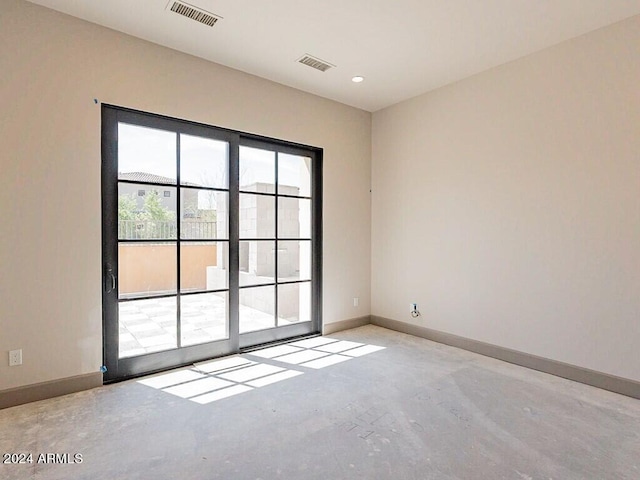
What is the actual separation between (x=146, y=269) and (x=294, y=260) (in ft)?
5.63

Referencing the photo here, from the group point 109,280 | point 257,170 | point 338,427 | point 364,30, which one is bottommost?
point 338,427

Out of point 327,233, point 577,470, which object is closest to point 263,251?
point 327,233

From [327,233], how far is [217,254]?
1.50 metres

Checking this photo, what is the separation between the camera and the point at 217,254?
366 centimetres

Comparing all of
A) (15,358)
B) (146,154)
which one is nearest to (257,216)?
(146,154)

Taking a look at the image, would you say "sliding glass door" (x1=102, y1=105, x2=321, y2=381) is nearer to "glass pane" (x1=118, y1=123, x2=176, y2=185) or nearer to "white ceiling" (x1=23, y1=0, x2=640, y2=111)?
"glass pane" (x1=118, y1=123, x2=176, y2=185)

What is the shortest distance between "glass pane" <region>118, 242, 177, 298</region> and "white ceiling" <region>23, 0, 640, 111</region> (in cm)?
190

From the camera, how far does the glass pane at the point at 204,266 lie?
3.43 m

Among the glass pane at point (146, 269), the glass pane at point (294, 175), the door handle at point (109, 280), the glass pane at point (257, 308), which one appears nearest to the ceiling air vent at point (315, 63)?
the glass pane at point (294, 175)

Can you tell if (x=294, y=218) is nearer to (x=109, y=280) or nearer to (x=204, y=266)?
(x=204, y=266)

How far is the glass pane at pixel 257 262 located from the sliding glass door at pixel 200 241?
1 cm

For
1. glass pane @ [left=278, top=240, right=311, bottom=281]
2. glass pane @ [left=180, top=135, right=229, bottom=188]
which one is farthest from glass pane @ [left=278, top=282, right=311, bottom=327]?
glass pane @ [left=180, top=135, right=229, bottom=188]

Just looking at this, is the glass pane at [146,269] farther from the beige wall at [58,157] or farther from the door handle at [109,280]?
the beige wall at [58,157]

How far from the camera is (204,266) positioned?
3572 mm
